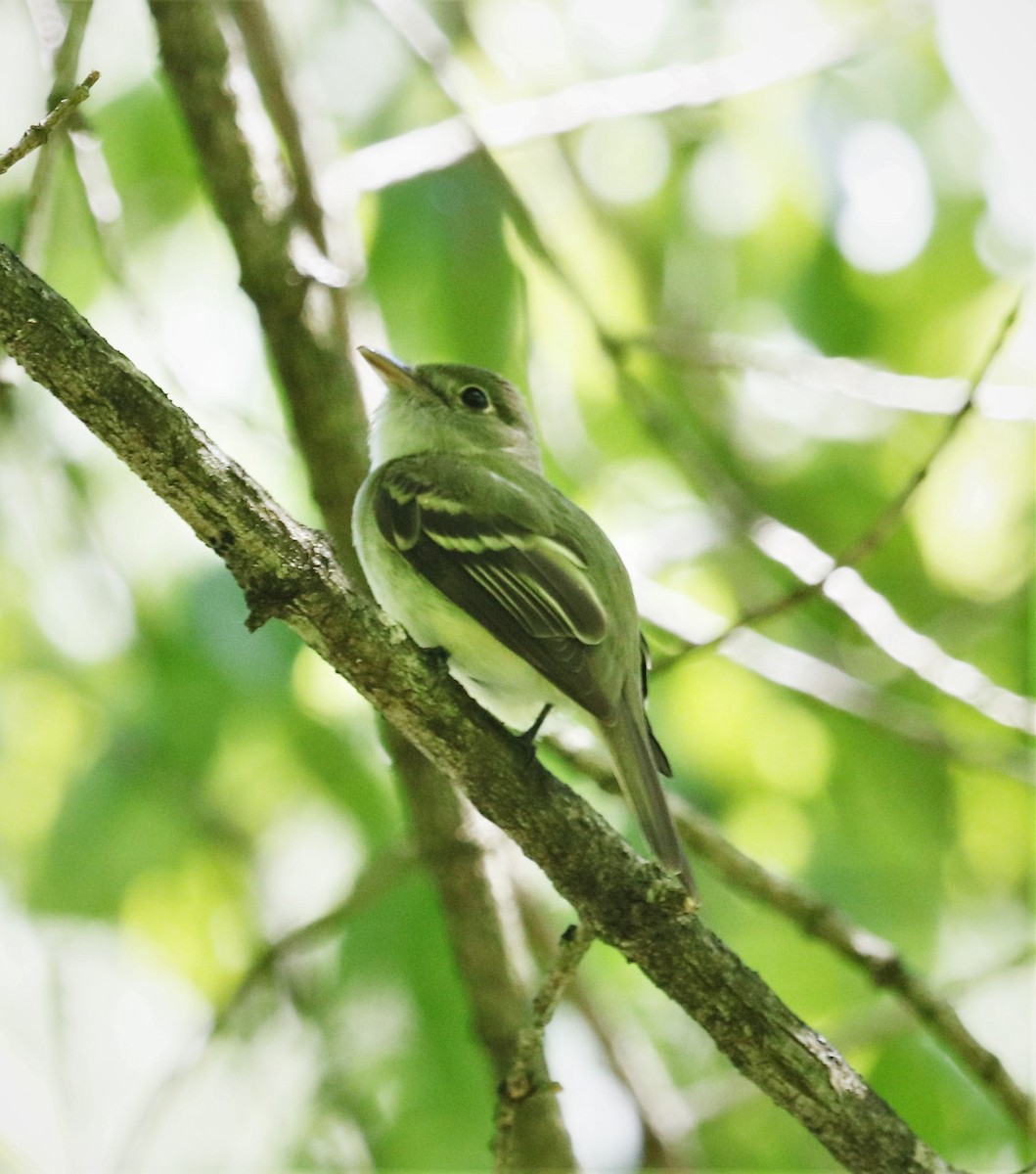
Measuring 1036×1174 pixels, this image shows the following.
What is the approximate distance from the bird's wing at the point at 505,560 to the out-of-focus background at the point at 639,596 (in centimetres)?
43

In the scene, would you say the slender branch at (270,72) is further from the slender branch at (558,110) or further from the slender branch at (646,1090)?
the slender branch at (646,1090)

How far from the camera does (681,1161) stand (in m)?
4.56

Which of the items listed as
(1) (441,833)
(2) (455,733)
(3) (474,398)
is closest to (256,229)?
(3) (474,398)

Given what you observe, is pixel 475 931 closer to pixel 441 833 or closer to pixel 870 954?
pixel 441 833

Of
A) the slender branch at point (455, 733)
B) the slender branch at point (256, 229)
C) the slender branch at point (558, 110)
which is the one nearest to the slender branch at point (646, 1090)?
the slender branch at point (455, 733)

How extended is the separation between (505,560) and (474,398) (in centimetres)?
127

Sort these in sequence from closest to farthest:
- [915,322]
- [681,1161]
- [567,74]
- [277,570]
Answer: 1. [277,570]
2. [681,1161]
3. [915,322]
4. [567,74]

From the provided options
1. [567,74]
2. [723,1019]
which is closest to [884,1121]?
[723,1019]

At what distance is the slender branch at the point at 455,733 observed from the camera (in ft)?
8.66

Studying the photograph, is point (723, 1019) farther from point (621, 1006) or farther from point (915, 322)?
point (915, 322)

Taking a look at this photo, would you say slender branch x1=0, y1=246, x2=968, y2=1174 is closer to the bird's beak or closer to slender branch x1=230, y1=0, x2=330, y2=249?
the bird's beak

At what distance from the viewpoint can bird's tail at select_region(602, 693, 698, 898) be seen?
3.47 meters

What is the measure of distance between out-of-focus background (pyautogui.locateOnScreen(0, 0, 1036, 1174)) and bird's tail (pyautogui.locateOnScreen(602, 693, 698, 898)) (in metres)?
0.34

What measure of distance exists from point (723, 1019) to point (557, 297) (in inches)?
136
